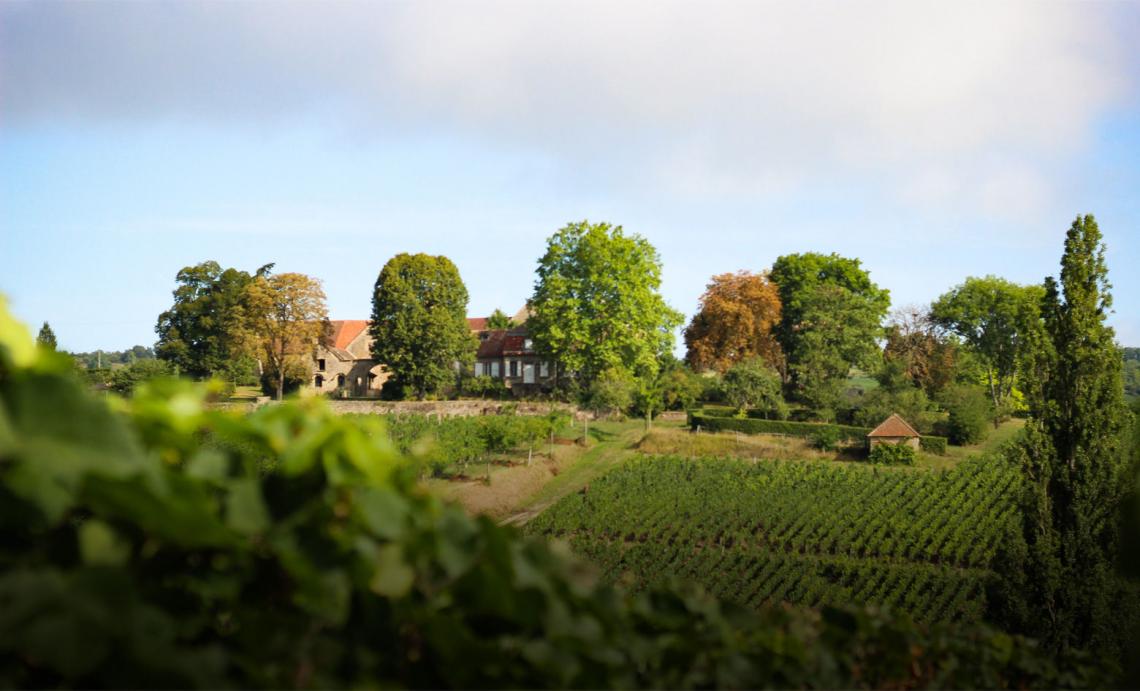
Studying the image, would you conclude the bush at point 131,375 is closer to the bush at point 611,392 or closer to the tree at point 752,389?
the bush at point 611,392

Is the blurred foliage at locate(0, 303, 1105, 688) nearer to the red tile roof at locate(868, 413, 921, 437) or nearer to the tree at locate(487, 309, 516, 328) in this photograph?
the red tile roof at locate(868, 413, 921, 437)

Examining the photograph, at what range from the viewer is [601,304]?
43.6m

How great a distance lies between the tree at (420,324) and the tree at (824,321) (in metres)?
20.0

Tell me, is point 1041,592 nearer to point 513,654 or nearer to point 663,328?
point 513,654

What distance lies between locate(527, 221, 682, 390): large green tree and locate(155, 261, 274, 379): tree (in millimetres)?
16889

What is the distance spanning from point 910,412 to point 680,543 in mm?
21946

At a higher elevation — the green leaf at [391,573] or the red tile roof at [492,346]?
the red tile roof at [492,346]

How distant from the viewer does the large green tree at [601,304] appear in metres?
43.5

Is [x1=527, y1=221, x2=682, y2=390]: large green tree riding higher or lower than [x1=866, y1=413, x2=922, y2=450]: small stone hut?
higher

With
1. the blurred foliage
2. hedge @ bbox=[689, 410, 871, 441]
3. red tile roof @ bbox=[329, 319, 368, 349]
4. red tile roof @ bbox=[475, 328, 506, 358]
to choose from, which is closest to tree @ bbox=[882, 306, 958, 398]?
hedge @ bbox=[689, 410, 871, 441]

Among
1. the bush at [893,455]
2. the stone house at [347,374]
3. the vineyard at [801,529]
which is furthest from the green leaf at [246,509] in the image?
the stone house at [347,374]

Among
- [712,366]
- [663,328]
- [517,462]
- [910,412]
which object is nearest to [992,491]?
[910,412]

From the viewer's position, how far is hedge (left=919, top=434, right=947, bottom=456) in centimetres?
3628

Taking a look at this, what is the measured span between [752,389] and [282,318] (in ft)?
85.2
